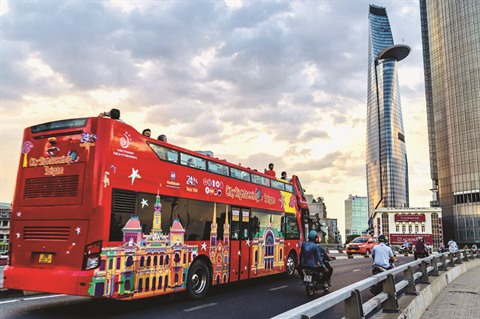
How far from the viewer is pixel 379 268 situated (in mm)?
10891

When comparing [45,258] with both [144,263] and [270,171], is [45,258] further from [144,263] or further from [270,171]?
[270,171]

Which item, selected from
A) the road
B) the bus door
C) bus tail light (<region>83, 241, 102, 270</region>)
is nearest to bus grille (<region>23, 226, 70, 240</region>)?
bus tail light (<region>83, 241, 102, 270</region>)

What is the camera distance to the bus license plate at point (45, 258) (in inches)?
316

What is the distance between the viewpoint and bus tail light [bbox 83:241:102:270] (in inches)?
300

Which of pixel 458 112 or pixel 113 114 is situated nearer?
pixel 113 114

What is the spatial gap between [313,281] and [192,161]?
186 inches

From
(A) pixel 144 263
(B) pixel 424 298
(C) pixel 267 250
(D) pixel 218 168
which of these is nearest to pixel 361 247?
(C) pixel 267 250

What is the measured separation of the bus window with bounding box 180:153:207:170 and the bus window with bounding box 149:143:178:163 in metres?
0.28

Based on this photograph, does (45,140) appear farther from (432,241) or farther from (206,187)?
(432,241)

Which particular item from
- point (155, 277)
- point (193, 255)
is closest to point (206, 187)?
point (193, 255)

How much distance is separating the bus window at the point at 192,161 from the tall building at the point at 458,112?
101 metres

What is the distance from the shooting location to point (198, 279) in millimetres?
10594

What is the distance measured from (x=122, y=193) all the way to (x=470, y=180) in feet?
346

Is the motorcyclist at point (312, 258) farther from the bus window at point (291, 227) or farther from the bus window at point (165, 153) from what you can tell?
the bus window at point (165, 153)
